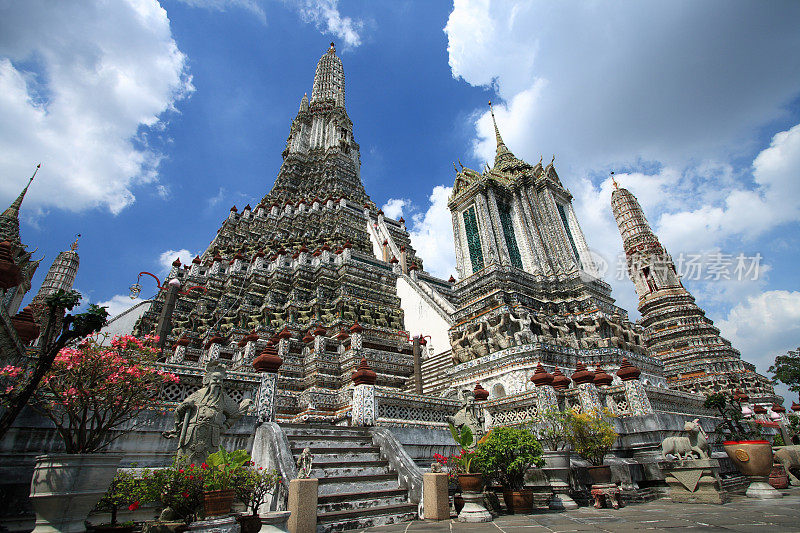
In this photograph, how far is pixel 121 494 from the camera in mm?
4520

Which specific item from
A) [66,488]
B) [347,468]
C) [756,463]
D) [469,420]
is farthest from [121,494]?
[756,463]

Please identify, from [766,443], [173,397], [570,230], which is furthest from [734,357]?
[173,397]

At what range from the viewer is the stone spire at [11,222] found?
88.0 feet

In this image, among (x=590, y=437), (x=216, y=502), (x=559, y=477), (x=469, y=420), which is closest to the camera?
(x=216, y=502)

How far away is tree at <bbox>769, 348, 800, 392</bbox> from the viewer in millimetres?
18312

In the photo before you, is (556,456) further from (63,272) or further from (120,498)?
(63,272)

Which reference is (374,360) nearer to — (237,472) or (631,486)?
(631,486)

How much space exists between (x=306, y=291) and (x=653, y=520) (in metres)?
18.9

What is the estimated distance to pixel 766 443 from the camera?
792 centimetres

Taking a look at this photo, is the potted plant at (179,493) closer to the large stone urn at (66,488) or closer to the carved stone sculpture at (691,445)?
the large stone urn at (66,488)

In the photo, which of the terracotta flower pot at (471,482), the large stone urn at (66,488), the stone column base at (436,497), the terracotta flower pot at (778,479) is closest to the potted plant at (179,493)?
the large stone urn at (66,488)

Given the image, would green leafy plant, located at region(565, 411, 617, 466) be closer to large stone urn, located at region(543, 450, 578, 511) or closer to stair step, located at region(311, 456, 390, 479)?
large stone urn, located at region(543, 450, 578, 511)

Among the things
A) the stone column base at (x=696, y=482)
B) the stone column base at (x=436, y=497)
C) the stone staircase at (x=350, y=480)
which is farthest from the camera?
the stone column base at (x=696, y=482)

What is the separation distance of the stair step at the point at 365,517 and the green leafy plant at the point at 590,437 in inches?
152
